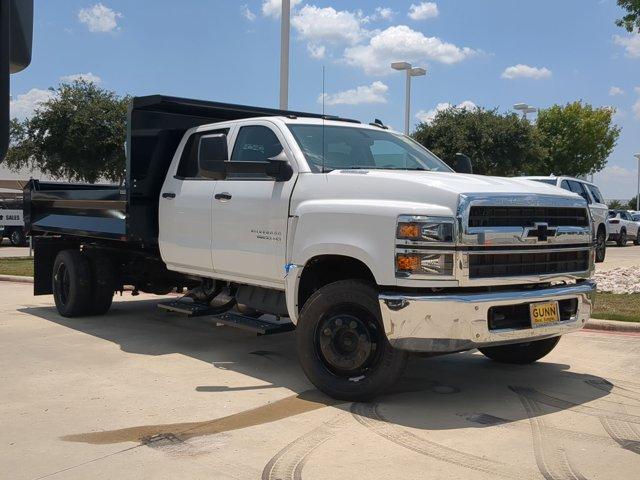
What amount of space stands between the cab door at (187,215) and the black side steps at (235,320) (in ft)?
1.26

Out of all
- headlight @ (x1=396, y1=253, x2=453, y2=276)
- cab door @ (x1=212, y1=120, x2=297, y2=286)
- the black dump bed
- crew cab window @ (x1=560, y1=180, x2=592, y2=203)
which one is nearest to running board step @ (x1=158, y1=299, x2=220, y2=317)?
cab door @ (x1=212, y1=120, x2=297, y2=286)

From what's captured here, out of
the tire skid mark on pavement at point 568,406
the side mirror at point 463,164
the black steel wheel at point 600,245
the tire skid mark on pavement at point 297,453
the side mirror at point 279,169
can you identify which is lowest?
the tire skid mark on pavement at point 297,453

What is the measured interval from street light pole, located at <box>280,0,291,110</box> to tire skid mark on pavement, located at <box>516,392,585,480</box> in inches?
321

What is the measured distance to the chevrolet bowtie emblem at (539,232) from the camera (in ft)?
16.8

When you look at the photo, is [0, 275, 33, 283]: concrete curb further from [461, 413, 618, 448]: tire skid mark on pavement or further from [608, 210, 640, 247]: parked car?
[608, 210, 640, 247]: parked car

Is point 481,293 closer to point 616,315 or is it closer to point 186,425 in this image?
point 186,425

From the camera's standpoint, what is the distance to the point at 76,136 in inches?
1055

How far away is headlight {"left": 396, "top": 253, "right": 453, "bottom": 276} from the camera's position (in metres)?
4.84

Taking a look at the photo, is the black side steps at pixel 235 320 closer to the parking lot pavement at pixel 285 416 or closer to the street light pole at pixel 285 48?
the parking lot pavement at pixel 285 416

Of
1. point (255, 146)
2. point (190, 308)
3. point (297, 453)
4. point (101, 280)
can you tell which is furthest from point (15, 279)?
point (297, 453)

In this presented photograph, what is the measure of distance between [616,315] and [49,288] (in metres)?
7.40

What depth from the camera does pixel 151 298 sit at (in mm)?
11305

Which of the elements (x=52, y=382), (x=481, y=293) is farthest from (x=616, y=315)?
(x=52, y=382)

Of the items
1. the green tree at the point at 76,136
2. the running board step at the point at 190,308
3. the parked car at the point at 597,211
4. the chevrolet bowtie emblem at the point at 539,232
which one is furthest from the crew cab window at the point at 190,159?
the green tree at the point at 76,136
